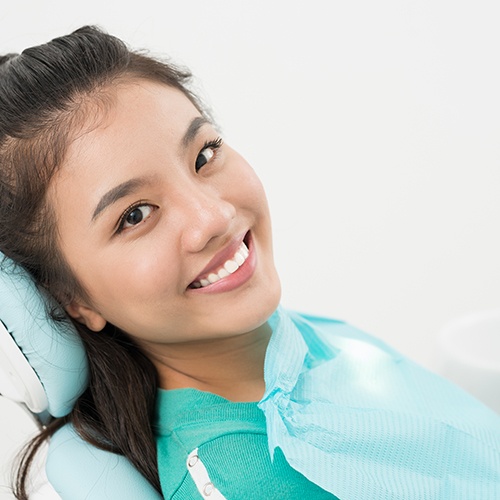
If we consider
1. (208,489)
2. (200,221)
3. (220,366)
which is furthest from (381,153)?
(208,489)

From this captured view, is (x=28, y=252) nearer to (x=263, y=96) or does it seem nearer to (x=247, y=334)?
(x=247, y=334)

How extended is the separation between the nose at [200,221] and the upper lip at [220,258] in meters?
0.03

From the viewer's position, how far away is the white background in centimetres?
252

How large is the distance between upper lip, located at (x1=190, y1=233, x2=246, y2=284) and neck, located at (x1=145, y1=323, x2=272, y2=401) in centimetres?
16

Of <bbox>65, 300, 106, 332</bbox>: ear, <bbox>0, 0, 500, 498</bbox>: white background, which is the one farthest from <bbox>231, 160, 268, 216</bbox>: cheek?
<bbox>0, 0, 500, 498</bbox>: white background

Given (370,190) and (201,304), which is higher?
(201,304)

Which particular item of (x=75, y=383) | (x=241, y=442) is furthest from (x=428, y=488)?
(x=75, y=383)

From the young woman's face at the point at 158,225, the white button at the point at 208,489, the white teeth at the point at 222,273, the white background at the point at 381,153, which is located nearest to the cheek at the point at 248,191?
the young woman's face at the point at 158,225

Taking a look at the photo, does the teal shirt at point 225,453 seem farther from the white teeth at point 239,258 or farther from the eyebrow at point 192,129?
the eyebrow at point 192,129

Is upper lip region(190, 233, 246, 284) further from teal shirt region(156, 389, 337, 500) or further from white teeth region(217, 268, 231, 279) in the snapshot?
teal shirt region(156, 389, 337, 500)

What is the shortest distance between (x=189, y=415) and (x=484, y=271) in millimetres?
1524

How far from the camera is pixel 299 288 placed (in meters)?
Answer: 2.57

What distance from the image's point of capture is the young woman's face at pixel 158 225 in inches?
45.3

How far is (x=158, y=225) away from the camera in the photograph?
3.84ft
